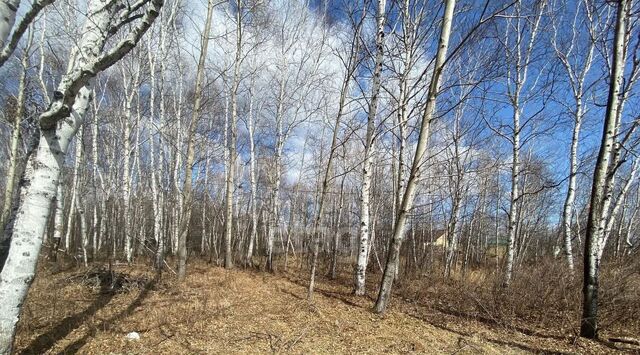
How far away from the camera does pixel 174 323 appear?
4.96 m

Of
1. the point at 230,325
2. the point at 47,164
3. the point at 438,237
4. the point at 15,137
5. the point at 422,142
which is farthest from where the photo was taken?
the point at 438,237

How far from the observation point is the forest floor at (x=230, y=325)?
164 inches

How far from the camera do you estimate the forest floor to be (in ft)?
13.7

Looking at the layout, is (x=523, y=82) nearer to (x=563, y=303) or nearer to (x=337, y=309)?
(x=563, y=303)

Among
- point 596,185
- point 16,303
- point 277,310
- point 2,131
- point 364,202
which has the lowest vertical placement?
point 277,310

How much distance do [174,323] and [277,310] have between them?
6.22ft

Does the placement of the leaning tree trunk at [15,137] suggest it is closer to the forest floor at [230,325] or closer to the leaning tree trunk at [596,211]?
the forest floor at [230,325]

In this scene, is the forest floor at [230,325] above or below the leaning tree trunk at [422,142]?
below

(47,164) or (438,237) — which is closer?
(47,164)

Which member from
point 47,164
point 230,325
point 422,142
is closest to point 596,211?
point 422,142

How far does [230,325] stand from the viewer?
5008 mm

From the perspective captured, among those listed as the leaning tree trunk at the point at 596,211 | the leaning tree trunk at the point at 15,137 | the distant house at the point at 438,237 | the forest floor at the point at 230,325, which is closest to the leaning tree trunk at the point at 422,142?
the forest floor at the point at 230,325

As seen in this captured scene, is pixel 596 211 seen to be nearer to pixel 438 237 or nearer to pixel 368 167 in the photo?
pixel 368 167

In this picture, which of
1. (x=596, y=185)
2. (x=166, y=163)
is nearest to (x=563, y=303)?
(x=596, y=185)
